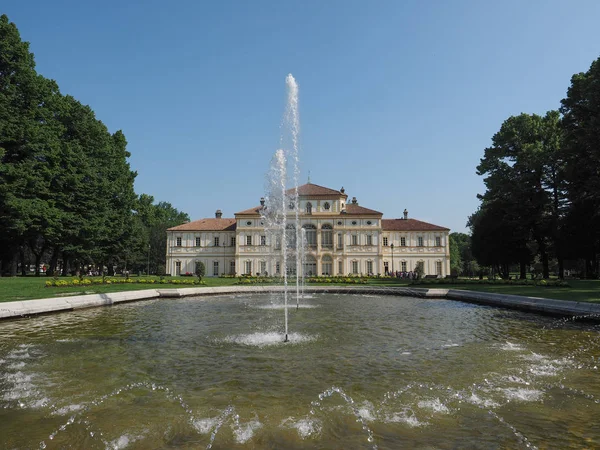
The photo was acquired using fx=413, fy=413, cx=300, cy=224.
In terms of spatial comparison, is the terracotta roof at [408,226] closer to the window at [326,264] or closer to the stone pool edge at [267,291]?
the window at [326,264]

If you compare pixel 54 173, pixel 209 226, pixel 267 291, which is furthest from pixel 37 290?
pixel 209 226

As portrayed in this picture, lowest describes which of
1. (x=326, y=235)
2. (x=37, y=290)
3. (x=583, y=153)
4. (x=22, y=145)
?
(x=37, y=290)

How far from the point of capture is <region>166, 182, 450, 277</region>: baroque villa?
53219mm

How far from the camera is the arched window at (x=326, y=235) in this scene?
176 feet

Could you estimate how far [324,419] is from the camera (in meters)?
4.71

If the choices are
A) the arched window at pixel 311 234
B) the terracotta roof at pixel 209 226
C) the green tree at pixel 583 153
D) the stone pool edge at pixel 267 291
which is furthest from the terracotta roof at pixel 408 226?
the stone pool edge at pixel 267 291

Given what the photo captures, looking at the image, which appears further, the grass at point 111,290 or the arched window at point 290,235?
the arched window at point 290,235

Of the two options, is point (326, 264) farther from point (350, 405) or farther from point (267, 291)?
point (350, 405)

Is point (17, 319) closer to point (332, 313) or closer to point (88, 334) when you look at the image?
point (88, 334)

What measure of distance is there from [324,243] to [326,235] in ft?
3.51

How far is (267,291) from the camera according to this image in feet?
82.6

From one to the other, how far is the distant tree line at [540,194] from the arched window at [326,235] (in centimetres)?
1910

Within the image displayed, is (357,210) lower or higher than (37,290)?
higher

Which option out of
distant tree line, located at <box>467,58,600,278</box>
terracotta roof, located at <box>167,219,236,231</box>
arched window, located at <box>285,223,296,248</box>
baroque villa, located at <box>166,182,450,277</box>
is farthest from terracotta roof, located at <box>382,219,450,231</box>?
terracotta roof, located at <box>167,219,236,231</box>
